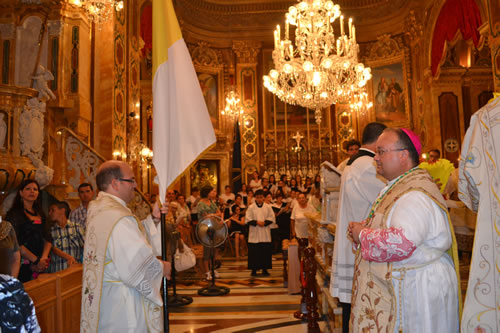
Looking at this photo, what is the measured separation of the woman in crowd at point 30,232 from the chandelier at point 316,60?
582 cm

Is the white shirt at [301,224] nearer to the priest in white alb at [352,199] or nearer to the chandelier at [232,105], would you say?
the priest in white alb at [352,199]

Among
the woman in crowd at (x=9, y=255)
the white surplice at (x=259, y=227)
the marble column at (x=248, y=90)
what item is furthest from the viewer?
the marble column at (x=248, y=90)

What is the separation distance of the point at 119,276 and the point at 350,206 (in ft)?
6.77

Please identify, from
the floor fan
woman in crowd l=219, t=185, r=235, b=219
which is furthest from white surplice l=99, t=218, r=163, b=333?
woman in crowd l=219, t=185, r=235, b=219

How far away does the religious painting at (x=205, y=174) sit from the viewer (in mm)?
18344

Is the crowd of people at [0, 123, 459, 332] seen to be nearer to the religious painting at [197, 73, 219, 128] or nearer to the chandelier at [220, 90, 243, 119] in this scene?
the chandelier at [220, 90, 243, 119]

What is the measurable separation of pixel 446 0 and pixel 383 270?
45.9 feet

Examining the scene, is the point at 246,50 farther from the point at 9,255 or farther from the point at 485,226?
the point at 9,255

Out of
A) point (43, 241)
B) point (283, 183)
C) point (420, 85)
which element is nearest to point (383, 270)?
point (43, 241)

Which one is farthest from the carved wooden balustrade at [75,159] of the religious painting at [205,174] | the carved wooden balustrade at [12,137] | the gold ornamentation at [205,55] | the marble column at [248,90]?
the gold ornamentation at [205,55]

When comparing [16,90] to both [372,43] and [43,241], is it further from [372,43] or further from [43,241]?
[372,43]

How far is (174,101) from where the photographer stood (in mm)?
2984

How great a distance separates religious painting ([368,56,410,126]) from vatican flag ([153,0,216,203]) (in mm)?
15738

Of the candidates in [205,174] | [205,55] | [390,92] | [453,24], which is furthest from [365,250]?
[205,55]
